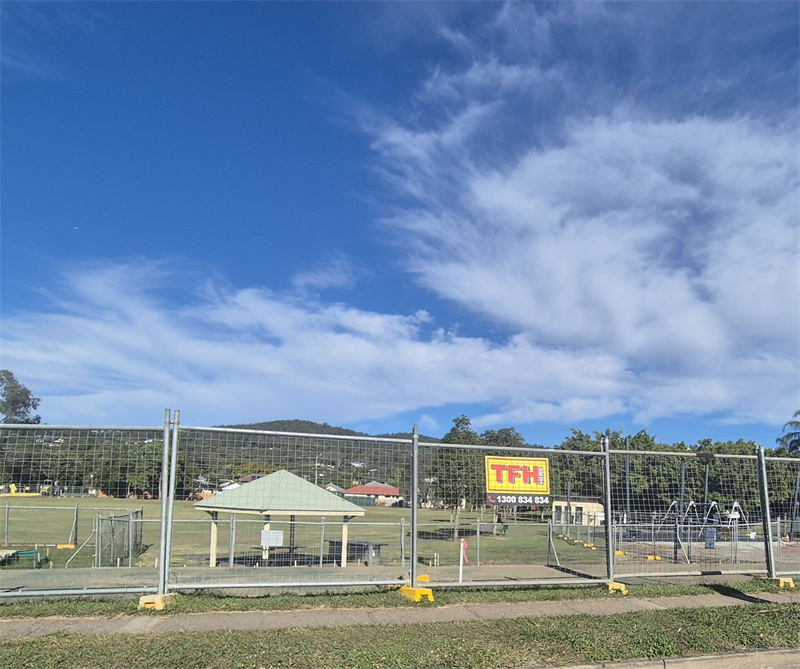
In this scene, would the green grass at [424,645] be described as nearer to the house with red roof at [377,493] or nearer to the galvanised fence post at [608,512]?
the galvanised fence post at [608,512]

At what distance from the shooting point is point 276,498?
30.1 ft

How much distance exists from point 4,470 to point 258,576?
11.6ft

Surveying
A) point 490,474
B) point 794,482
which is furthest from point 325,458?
point 794,482

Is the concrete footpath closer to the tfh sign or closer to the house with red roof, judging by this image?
the tfh sign

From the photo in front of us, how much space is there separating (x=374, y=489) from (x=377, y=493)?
0.09 m

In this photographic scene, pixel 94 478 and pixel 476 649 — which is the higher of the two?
pixel 94 478

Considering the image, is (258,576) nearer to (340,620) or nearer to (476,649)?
(340,620)

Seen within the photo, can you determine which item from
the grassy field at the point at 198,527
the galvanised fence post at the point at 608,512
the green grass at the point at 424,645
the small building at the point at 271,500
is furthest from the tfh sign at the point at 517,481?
the small building at the point at 271,500

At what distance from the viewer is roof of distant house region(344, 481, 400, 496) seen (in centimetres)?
879

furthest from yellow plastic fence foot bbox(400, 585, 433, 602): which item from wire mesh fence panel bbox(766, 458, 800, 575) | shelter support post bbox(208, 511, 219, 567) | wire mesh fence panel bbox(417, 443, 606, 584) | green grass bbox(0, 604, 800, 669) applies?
wire mesh fence panel bbox(766, 458, 800, 575)

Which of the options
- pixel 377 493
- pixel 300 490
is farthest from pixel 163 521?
pixel 377 493

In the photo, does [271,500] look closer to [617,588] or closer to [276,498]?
[276,498]

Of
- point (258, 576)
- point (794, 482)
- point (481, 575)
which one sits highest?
point (794, 482)

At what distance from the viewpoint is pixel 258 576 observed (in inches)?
324
